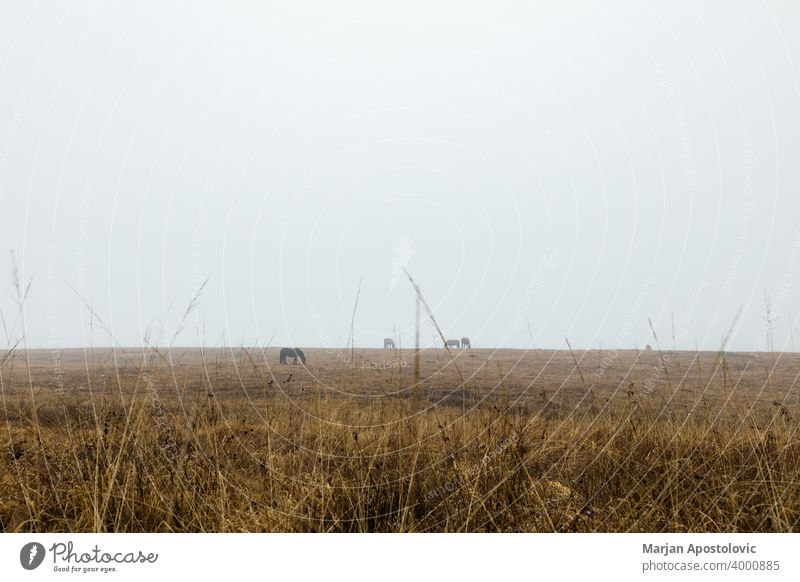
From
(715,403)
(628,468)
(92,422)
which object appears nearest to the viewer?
(628,468)

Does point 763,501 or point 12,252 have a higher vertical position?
point 12,252

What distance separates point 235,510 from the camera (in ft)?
10.0

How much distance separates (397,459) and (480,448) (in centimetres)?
75

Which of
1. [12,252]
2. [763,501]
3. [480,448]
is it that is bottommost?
[763,501]

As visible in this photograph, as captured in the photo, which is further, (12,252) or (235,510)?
(12,252)

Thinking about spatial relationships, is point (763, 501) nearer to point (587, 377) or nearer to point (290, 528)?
point (290, 528)
